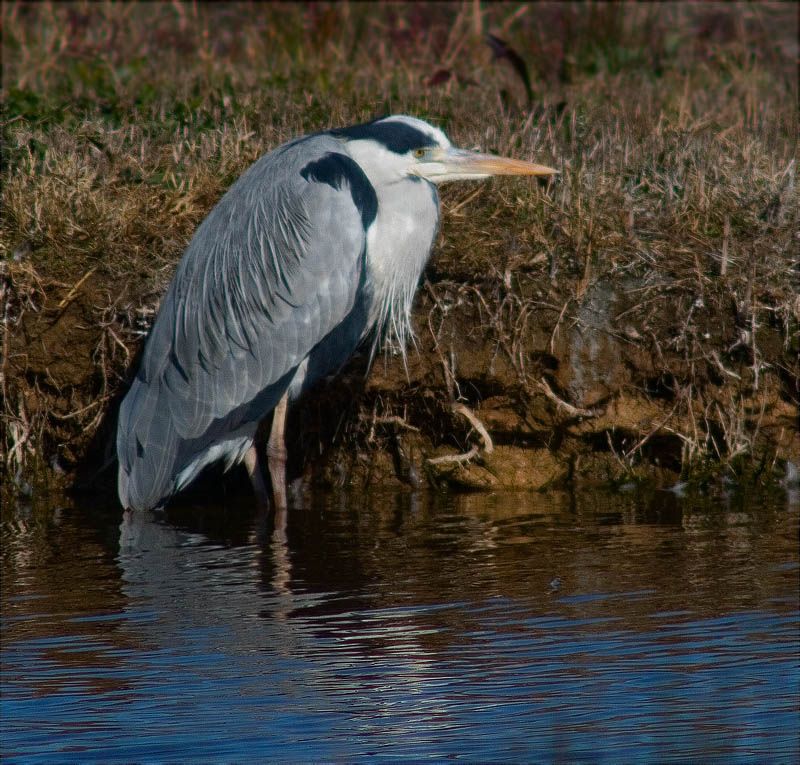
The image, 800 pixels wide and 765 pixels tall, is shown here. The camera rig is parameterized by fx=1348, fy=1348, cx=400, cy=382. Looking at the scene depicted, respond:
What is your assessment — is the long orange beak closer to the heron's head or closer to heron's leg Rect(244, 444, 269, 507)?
the heron's head

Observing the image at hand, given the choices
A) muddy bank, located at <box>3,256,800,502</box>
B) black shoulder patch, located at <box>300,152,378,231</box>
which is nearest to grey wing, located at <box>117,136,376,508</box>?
black shoulder patch, located at <box>300,152,378,231</box>

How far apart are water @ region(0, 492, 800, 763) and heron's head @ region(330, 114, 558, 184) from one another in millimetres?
1285

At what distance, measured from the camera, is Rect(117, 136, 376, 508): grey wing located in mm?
5098

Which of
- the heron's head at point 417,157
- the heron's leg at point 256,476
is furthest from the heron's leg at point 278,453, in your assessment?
the heron's head at point 417,157

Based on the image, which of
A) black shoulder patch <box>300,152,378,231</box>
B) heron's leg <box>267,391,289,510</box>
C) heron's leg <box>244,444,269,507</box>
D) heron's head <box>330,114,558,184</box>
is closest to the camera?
black shoulder patch <box>300,152,378,231</box>

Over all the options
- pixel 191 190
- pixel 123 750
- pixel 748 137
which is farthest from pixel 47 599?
pixel 748 137

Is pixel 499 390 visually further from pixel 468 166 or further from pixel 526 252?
pixel 468 166

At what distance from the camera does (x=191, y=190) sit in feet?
19.5

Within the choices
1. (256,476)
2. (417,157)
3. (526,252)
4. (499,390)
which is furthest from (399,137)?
(256,476)

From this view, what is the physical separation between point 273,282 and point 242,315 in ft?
0.58

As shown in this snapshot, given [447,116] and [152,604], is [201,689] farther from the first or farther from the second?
[447,116]

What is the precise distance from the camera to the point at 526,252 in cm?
548

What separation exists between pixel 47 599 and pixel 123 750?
1.30 meters

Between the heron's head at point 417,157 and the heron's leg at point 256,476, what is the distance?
1.24 metres
